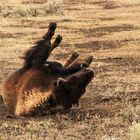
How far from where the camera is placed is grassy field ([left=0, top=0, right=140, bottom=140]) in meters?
7.10

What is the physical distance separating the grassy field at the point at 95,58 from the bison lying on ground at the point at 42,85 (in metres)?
0.21

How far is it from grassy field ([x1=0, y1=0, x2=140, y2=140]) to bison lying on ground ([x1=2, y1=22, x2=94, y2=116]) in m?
0.21

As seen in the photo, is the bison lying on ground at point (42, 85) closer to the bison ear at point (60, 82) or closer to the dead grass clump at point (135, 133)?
the bison ear at point (60, 82)

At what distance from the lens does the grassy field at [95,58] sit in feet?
23.3

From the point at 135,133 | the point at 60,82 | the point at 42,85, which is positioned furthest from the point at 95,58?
the point at 135,133

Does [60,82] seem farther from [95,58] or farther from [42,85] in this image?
[95,58]

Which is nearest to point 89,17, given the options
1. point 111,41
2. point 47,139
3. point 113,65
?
point 111,41

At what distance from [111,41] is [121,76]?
5939 mm

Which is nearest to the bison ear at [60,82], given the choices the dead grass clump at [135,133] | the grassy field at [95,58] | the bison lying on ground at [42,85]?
the bison lying on ground at [42,85]

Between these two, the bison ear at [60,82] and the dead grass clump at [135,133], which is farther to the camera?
the bison ear at [60,82]

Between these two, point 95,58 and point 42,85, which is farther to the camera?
point 95,58

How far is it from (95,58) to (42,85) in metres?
6.23

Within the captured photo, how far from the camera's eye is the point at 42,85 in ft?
25.4

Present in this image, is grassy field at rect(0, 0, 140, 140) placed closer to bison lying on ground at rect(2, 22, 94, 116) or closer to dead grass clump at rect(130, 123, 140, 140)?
dead grass clump at rect(130, 123, 140, 140)
